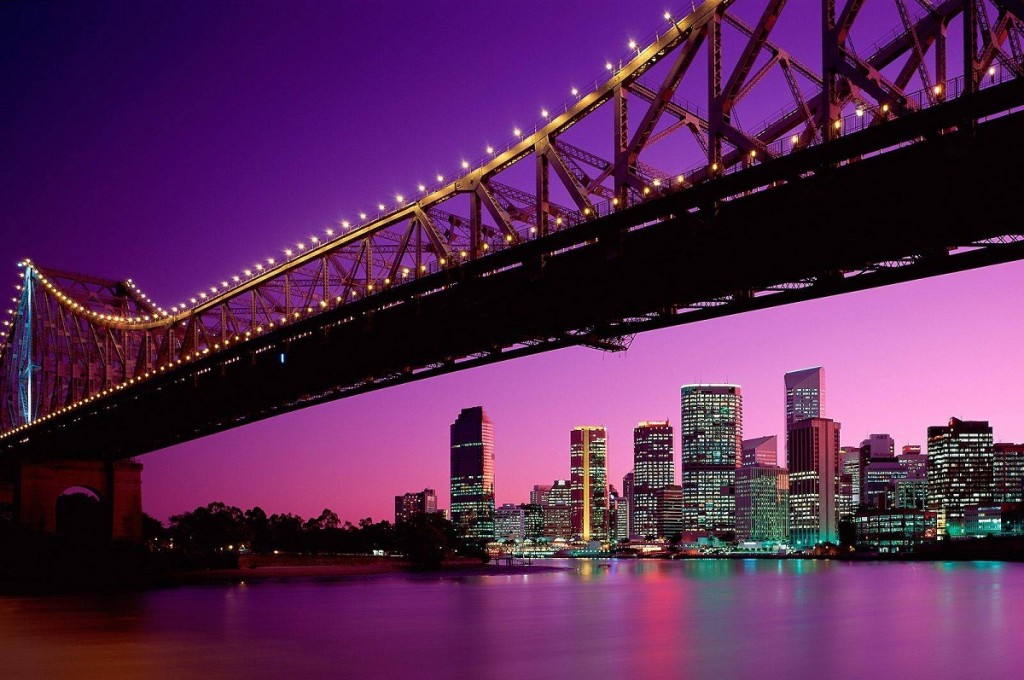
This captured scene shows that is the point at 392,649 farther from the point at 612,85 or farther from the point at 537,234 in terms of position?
the point at 612,85

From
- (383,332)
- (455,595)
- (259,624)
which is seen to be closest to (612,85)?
(383,332)

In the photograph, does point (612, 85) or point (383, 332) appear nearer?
point (612, 85)

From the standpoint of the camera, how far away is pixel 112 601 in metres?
49.8

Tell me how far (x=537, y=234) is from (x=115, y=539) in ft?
185

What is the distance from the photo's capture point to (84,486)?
80688 mm

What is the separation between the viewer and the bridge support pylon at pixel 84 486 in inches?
3066

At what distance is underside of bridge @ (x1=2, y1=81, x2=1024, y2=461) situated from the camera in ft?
75.7

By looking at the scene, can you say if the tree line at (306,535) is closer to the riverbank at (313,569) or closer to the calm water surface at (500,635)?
the riverbank at (313,569)

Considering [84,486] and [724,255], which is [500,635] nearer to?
[724,255]

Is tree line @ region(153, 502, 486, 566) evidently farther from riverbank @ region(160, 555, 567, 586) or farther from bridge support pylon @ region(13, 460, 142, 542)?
bridge support pylon @ region(13, 460, 142, 542)

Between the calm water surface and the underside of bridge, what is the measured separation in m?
10.4

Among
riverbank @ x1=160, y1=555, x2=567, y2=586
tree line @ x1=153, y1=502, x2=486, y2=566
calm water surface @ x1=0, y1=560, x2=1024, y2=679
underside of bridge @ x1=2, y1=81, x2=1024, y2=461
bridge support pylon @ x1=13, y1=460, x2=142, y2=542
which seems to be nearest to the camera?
underside of bridge @ x1=2, y1=81, x2=1024, y2=461

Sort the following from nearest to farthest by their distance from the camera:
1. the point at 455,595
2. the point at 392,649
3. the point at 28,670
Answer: the point at 28,670 < the point at 392,649 < the point at 455,595

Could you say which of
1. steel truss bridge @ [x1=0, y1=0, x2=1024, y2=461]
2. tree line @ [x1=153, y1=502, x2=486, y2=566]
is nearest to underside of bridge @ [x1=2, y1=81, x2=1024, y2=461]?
steel truss bridge @ [x1=0, y1=0, x2=1024, y2=461]
